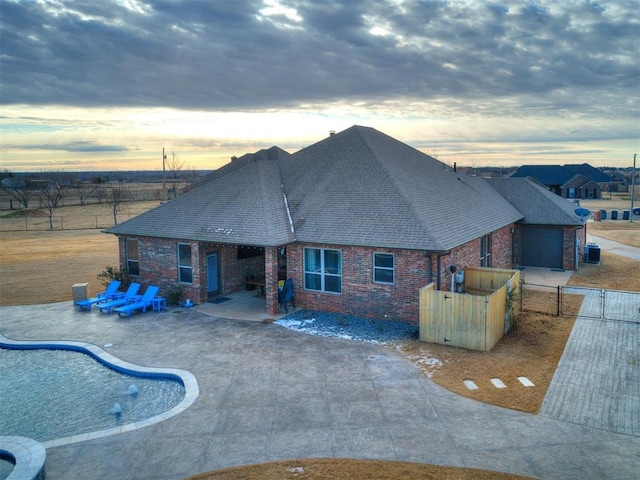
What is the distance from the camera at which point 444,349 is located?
1355cm

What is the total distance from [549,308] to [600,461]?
10416 mm

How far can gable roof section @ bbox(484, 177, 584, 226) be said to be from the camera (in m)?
25.4

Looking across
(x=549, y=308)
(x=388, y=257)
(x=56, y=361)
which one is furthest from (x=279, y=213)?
(x=549, y=308)

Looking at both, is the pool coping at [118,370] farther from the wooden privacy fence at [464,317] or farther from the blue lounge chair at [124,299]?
the wooden privacy fence at [464,317]

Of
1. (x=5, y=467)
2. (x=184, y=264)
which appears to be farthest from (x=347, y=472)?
(x=184, y=264)

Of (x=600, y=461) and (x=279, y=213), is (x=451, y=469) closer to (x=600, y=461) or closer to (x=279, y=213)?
(x=600, y=461)

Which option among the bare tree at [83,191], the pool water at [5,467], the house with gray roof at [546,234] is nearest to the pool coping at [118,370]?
the pool water at [5,467]

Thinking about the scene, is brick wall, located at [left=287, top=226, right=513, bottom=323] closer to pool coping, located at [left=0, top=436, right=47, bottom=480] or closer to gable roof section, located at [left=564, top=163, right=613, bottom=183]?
pool coping, located at [left=0, top=436, right=47, bottom=480]

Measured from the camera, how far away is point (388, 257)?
1612 centimetres

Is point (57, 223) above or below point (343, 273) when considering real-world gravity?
above

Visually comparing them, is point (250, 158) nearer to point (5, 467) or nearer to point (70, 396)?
point (70, 396)

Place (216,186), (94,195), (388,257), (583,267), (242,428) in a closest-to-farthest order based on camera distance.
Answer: (242,428) → (388,257) → (216,186) → (583,267) → (94,195)

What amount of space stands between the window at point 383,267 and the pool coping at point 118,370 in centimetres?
685

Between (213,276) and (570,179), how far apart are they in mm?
73755
